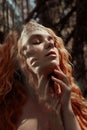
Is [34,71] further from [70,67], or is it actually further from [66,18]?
[66,18]

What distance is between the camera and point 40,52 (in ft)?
3.31

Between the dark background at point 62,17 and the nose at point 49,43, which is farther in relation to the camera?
the dark background at point 62,17

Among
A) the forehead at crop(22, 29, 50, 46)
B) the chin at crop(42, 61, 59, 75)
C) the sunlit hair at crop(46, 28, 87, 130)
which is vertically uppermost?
the forehead at crop(22, 29, 50, 46)

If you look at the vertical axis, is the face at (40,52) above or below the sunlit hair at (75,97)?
above

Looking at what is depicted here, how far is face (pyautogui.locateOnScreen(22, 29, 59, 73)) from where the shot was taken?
99 centimetres

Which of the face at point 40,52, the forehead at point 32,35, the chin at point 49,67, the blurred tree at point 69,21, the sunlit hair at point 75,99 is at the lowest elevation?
the blurred tree at point 69,21

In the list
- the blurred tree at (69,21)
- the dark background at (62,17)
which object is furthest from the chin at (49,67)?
the blurred tree at (69,21)

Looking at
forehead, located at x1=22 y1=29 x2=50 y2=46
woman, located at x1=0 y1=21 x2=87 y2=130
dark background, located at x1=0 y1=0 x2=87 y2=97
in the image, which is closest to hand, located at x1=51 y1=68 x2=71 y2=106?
woman, located at x1=0 y1=21 x2=87 y2=130

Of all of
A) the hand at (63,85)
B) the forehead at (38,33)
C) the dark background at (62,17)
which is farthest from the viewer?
the dark background at (62,17)

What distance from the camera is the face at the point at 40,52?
3.25ft

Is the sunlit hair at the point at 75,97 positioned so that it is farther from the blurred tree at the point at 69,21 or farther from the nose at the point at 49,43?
the blurred tree at the point at 69,21

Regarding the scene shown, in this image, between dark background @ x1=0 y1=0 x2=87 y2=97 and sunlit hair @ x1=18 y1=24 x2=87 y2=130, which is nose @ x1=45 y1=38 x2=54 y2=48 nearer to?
sunlit hair @ x1=18 y1=24 x2=87 y2=130

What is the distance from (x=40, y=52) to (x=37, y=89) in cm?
8

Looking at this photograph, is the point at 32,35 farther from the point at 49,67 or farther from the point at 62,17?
the point at 62,17
